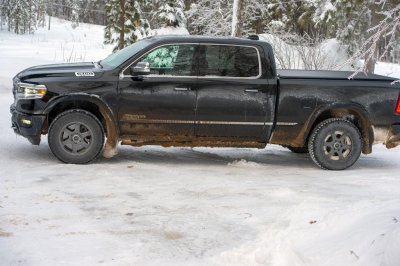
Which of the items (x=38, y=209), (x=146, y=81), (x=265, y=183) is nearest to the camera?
(x=38, y=209)

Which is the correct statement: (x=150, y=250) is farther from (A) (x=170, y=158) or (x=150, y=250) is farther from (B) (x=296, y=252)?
(A) (x=170, y=158)

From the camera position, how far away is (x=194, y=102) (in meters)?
7.53

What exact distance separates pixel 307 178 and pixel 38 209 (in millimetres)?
3757

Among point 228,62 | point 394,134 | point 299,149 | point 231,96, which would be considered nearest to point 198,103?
point 231,96

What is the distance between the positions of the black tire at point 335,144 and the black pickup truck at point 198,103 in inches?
0.6

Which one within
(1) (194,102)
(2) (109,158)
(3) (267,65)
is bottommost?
(2) (109,158)

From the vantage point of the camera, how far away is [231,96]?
759 centimetres

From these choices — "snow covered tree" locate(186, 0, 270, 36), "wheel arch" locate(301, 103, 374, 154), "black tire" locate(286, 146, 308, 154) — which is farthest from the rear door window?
"snow covered tree" locate(186, 0, 270, 36)

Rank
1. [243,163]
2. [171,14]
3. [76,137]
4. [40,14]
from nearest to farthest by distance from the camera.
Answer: [76,137] < [243,163] < [171,14] < [40,14]

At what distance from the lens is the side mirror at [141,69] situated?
287 inches

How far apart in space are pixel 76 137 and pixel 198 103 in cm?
175

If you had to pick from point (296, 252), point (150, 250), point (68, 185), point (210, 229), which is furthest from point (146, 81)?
point (296, 252)

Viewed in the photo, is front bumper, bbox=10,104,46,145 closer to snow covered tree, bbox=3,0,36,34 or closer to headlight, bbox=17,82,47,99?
headlight, bbox=17,82,47,99

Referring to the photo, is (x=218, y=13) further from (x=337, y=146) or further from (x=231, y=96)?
(x=231, y=96)
